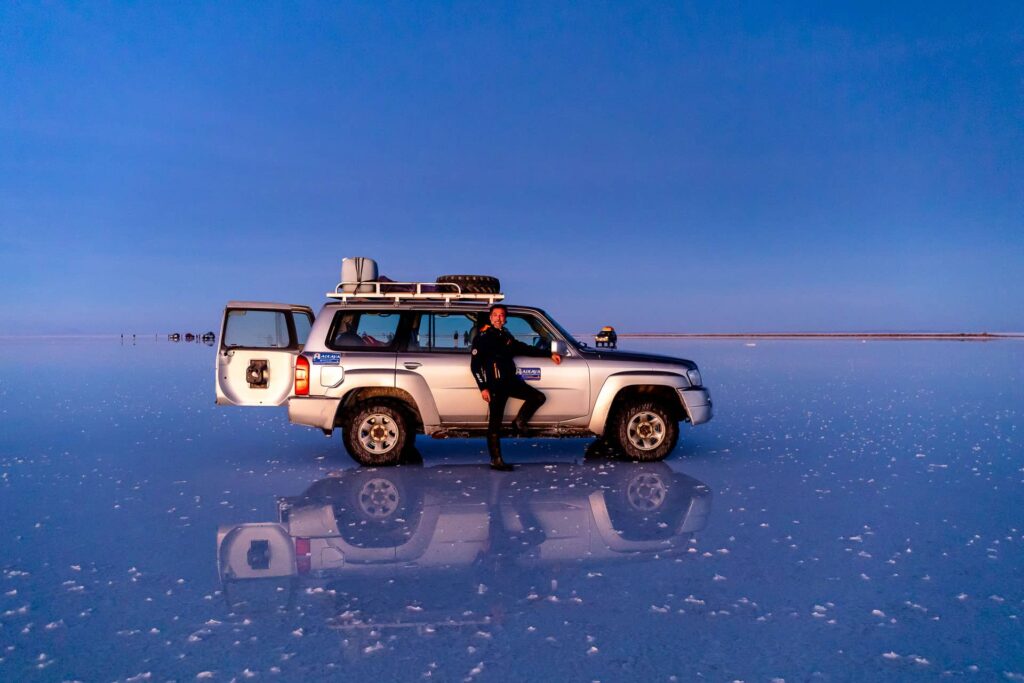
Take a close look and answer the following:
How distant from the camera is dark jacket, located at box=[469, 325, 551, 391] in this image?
8344 mm

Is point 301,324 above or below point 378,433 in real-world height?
above

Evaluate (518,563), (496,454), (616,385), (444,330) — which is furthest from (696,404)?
(518,563)

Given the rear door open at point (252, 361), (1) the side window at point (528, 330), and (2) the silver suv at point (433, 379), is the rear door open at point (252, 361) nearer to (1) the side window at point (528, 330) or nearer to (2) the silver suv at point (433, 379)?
(2) the silver suv at point (433, 379)

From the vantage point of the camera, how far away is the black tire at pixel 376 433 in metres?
8.95

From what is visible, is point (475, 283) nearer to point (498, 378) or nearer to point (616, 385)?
point (498, 378)

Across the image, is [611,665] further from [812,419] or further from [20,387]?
[20,387]

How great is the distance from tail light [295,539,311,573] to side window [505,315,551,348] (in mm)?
4349

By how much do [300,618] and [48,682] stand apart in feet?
4.07

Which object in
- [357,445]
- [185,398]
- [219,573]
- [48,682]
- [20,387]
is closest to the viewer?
[48,682]

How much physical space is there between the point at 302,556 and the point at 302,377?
3.82 m

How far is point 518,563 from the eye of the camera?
517 cm

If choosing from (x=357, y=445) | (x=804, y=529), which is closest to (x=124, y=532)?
(x=357, y=445)

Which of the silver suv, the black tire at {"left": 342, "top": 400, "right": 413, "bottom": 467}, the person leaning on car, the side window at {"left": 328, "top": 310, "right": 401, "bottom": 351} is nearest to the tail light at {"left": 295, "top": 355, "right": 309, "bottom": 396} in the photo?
the silver suv

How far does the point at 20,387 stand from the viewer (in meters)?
19.5
